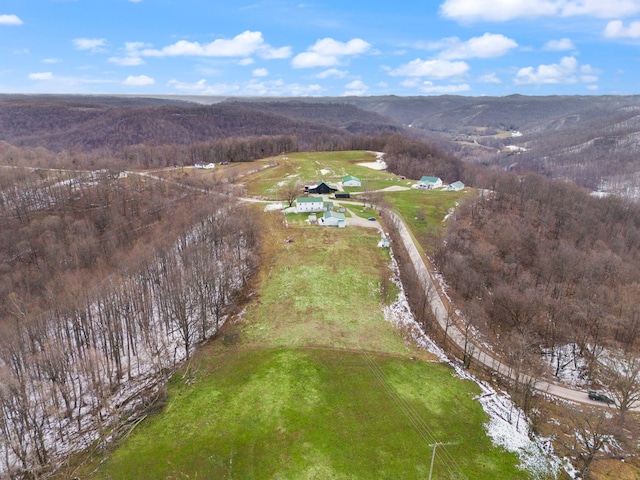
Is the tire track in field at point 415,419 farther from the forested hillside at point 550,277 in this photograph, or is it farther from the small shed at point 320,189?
the small shed at point 320,189

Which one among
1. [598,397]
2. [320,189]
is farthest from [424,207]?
[598,397]

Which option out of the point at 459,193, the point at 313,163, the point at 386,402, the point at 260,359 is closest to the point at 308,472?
the point at 386,402

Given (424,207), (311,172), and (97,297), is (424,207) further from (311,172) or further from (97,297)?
(97,297)

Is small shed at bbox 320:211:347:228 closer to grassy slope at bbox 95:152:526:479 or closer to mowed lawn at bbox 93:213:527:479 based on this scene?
mowed lawn at bbox 93:213:527:479

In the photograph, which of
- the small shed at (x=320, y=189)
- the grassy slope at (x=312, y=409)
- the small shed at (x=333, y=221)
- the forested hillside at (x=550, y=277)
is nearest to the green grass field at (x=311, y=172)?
the small shed at (x=320, y=189)

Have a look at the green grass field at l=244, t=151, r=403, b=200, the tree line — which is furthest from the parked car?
the green grass field at l=244, t=151, r=403, b=200

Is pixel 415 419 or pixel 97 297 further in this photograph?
pixel 97 297

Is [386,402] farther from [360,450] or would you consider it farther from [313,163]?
[313,163]
